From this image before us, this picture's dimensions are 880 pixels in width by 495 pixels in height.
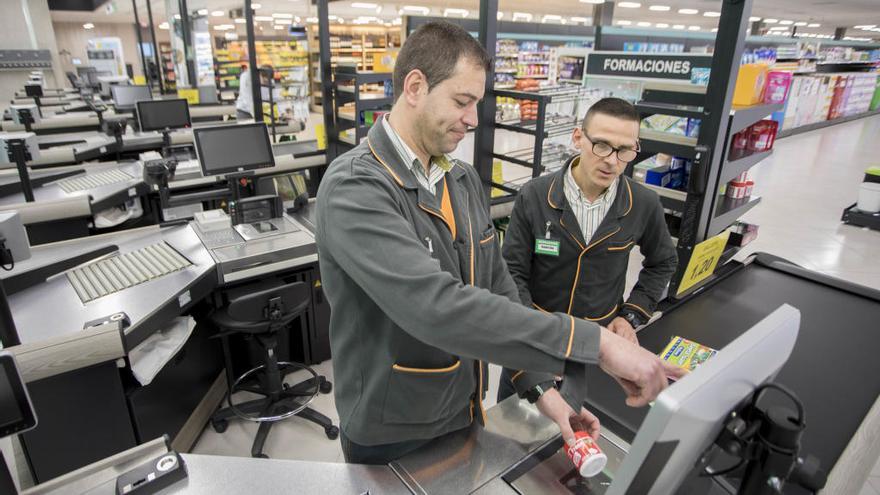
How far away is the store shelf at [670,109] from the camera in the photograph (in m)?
2.70

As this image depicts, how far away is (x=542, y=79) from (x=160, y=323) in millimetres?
14652

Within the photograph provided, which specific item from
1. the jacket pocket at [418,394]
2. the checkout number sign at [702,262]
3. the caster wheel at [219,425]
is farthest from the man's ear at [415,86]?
the caster wheel at [219,425]

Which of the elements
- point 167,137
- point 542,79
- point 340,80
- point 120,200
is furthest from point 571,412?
point 542,79

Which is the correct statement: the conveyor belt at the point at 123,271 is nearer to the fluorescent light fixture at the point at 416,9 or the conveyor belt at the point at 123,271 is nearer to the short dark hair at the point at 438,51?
the short dark hair at the point at 438,51

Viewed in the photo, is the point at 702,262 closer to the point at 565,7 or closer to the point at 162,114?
the point at 162,114

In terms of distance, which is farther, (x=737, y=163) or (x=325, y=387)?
(x=325, y=387)

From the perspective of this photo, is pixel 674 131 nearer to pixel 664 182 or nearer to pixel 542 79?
pixel 664 182

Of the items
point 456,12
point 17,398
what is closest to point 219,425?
point 17,398

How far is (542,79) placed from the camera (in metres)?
15.0

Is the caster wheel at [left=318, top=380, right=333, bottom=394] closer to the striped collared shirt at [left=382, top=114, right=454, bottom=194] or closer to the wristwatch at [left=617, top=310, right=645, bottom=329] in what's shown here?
the wristwatch at [left=617, top=310, right=645, bottom=329]

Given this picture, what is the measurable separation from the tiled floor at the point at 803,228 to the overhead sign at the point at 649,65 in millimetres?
2131

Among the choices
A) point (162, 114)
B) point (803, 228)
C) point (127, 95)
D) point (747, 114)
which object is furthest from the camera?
point (127, 95)

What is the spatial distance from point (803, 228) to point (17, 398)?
25.1ft

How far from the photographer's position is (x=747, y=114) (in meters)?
2.75
